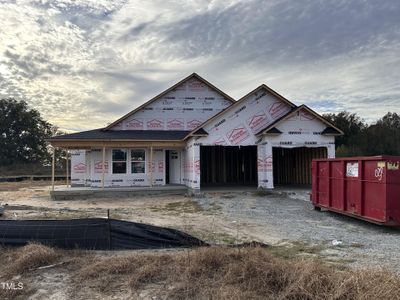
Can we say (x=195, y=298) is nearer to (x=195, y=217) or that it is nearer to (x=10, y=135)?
(x=195, y=217)

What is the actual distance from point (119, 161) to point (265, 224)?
583 inches

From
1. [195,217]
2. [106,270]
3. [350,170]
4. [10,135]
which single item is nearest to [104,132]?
[195,217]

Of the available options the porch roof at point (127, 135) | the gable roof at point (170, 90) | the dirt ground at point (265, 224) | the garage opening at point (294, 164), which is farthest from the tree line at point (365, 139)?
the dirt ground at point (265, 224)

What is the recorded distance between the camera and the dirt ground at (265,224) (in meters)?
8.09

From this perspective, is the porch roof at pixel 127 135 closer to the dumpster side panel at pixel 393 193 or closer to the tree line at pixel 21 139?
the dumpster side panel at pixel 393 193

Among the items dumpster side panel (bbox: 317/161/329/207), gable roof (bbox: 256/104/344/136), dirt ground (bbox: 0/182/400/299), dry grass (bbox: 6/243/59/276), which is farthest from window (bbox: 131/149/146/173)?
dry grass (bbox: 6/243/59/276)

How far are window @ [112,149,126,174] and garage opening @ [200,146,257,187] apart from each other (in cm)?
667

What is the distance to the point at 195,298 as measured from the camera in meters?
5.58

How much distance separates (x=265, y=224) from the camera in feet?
41.0

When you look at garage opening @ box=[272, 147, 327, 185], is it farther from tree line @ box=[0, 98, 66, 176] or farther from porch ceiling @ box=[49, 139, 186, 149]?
tree line @ box=[0, 98, 66, 176]

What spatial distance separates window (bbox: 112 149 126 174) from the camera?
25.4 m

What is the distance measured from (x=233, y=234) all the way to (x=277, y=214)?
14.5ft

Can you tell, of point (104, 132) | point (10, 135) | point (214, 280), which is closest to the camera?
point (214, 280)

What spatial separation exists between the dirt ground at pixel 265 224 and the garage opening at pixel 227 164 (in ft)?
29.2
